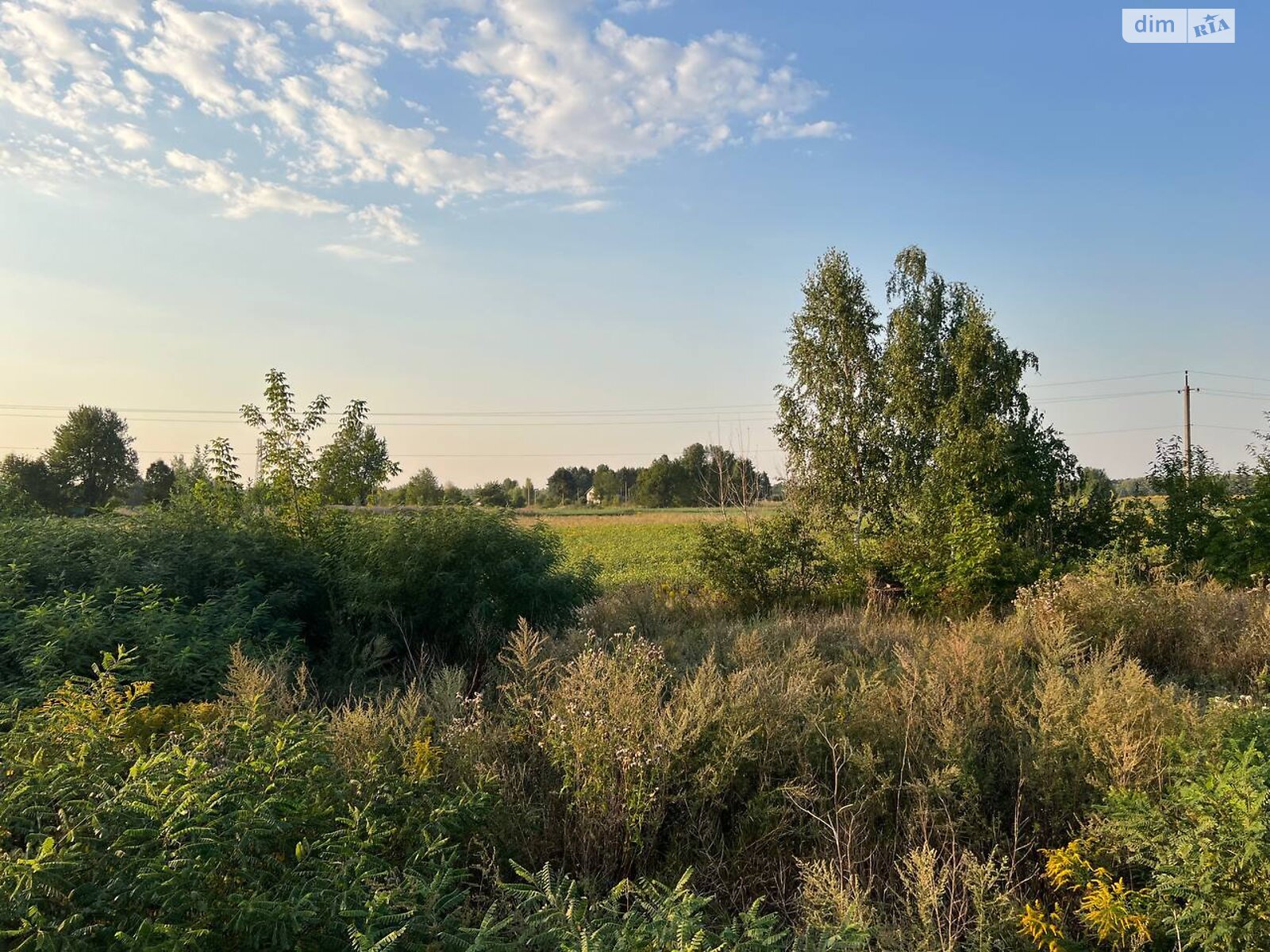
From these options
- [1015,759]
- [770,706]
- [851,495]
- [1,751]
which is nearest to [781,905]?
[770,706]

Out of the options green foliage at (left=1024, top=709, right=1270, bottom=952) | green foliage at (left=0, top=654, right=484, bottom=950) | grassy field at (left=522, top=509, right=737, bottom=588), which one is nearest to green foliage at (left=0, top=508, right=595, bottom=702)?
grassy field at (left=522, top=509, right=737, bottom=588)

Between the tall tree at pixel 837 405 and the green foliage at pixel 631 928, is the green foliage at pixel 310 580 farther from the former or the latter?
the tall tree at pixel 837 405

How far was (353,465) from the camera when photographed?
1127 centimetres

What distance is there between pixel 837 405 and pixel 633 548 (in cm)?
1060

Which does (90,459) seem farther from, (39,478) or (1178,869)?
(1178,869)

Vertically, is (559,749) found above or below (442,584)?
below

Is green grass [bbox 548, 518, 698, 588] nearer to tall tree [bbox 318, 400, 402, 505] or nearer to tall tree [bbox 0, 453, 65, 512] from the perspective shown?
tall tree [bbox 318, 400, 402, 505]

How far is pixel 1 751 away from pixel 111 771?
533mm

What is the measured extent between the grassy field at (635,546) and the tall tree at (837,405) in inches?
109

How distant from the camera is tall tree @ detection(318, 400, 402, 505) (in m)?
11.0

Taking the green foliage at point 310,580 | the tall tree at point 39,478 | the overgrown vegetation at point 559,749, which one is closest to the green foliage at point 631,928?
the overgrown vegetation at point 559,749

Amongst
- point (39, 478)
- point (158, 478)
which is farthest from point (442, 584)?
point (158, 478)

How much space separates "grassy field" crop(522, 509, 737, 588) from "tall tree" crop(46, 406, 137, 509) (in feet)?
99.2

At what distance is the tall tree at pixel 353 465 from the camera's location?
1101cm
